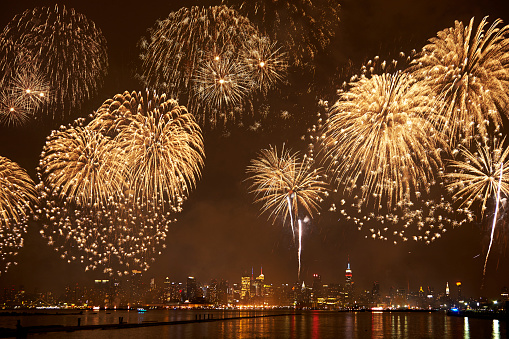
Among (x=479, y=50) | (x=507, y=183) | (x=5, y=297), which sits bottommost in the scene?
(x=5, y=297)

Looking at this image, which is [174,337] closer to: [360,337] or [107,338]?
[107,338]

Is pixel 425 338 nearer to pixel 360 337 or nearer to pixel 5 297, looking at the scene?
pixel 360 337

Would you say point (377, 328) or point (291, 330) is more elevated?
point (291, 330)

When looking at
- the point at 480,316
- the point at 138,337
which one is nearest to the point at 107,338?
the point at 138,337

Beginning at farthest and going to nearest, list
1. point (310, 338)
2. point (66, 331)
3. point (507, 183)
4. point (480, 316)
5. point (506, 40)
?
point (480, 316)
point (66, 331)
point (310, 338)
point (507, 183)
point (506, 40)

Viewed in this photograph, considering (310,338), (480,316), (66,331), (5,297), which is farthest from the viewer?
(5,297)

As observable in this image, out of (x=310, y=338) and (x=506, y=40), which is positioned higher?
(x=506, y=40)

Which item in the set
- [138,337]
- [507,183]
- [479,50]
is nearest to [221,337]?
[138,337]

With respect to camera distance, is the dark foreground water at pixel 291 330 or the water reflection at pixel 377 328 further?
the water reflection at pixel 377 328

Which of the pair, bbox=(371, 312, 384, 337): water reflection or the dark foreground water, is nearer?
the dark foreground water

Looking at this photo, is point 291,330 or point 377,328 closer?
point 291,330

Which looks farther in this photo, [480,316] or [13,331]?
[480,316]
